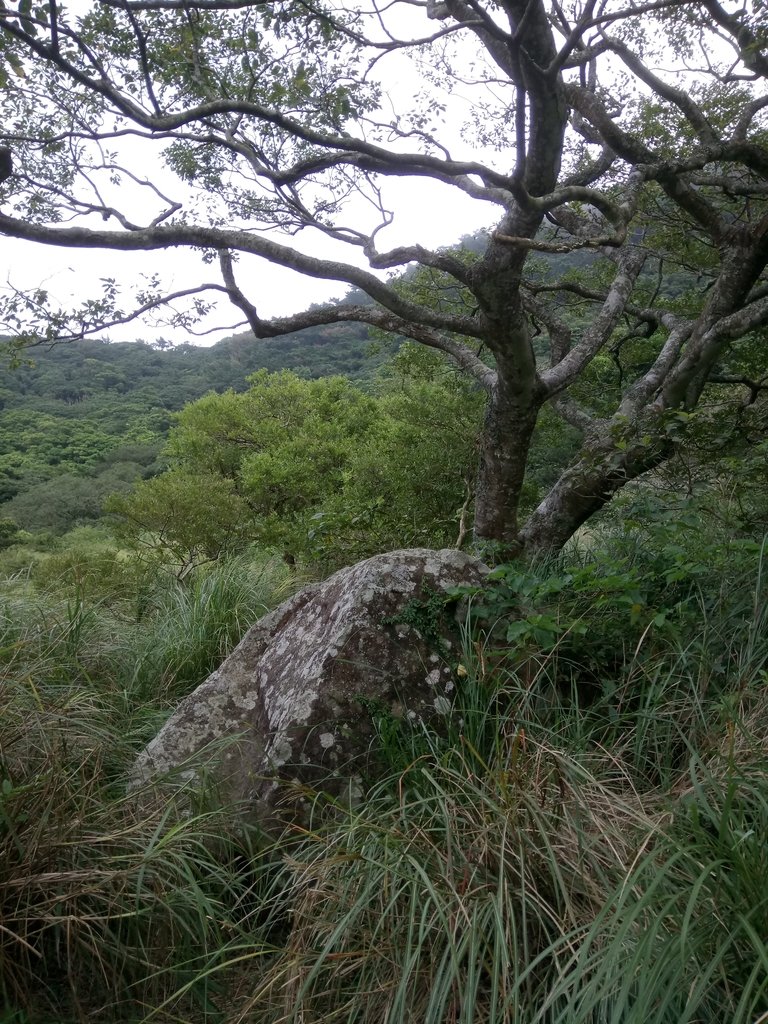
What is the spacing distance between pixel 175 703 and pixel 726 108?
7459mm

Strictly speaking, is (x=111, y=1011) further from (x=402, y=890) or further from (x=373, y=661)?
(x=373, y=661)

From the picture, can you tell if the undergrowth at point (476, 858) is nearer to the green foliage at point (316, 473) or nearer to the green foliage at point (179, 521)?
the green foliage at point (316, 473)

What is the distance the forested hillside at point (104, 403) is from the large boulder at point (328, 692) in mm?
19901

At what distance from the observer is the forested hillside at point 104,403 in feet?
91.0

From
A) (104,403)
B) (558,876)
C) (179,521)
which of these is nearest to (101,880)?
(558,876)

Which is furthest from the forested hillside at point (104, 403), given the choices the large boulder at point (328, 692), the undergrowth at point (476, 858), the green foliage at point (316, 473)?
the undergrowth at point (476, 858)

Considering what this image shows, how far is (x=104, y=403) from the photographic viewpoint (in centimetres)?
3681

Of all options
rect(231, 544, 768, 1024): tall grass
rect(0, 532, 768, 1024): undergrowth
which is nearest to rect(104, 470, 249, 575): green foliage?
rect(0, 532, 768, 1024): undergrowth

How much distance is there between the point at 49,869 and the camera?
2.41 m

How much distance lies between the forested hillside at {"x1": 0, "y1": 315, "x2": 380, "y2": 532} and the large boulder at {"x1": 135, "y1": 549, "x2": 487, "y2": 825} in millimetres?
19901

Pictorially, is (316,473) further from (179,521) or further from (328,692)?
(328,692)

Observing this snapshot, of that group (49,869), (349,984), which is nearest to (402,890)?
(349,984)

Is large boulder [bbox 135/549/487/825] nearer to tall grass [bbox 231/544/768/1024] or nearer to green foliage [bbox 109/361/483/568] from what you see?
tall grass [bbox 231/544/768/1024]

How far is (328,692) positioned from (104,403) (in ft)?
119
